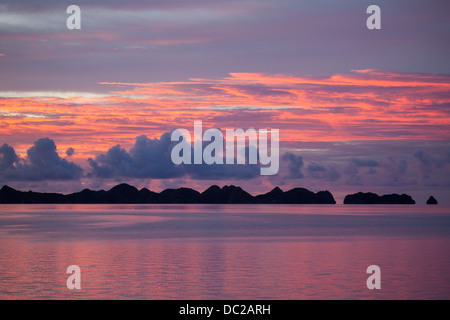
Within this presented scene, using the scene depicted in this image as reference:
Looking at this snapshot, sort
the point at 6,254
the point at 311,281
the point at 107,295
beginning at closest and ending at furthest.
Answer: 1. the point at 107,295
2. the point at 311,281
3. the point at 6,254

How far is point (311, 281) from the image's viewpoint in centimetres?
3712

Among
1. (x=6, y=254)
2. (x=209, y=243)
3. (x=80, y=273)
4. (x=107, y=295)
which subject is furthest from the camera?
(x=209, y=243)

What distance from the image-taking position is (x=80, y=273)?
132 feet

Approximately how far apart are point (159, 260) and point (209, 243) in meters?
19.5

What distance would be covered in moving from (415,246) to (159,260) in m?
32.1
